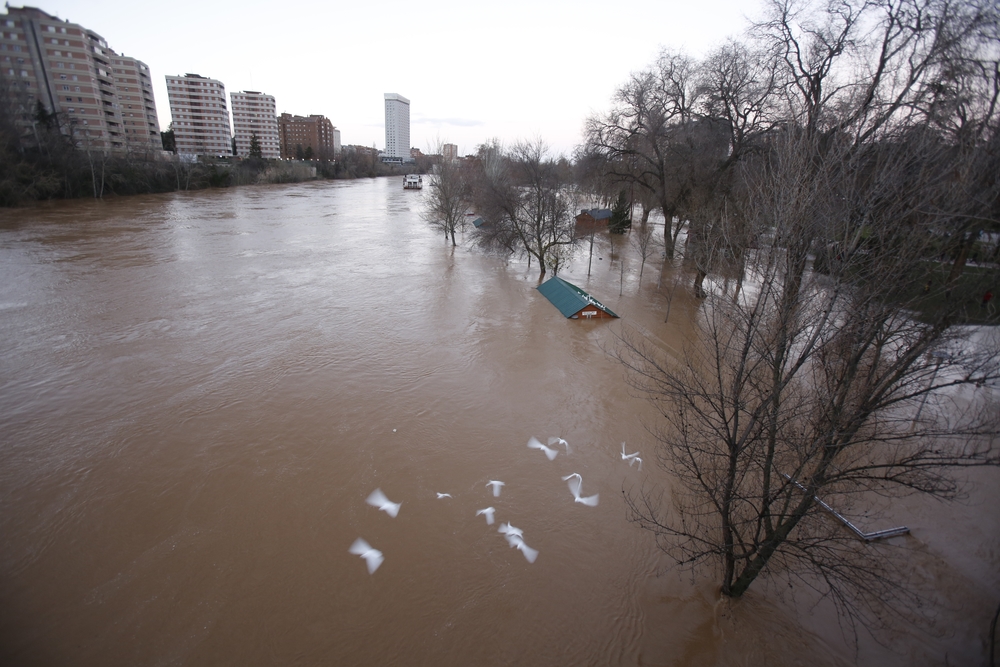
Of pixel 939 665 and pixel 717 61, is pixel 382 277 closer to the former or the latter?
pixel 717 61

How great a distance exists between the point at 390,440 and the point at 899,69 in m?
15.2

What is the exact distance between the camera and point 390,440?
1032 centimetres

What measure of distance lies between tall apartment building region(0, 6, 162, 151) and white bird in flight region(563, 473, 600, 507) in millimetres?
59468

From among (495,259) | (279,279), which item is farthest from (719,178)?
(279,279)

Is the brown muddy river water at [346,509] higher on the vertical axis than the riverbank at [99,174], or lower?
lower

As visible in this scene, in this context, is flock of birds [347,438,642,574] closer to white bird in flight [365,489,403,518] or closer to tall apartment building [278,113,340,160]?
white bird in flight [365,489,403,518]

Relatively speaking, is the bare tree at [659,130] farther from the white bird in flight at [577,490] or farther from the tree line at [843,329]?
the white bird in flight at [577,490]

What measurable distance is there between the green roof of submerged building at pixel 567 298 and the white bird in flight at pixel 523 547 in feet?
37.4

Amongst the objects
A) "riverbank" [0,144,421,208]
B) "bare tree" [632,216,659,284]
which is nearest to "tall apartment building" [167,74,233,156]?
"riverbank" [0,144,421,208]

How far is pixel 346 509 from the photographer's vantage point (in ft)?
27.5

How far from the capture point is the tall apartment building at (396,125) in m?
179

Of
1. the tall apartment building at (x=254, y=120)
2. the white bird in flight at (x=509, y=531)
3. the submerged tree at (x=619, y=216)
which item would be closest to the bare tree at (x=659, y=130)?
the submerged tree at (x=619, y=216)

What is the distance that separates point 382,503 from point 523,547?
278cm

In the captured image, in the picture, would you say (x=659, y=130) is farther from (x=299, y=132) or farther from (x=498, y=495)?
(x=299, y=132)
